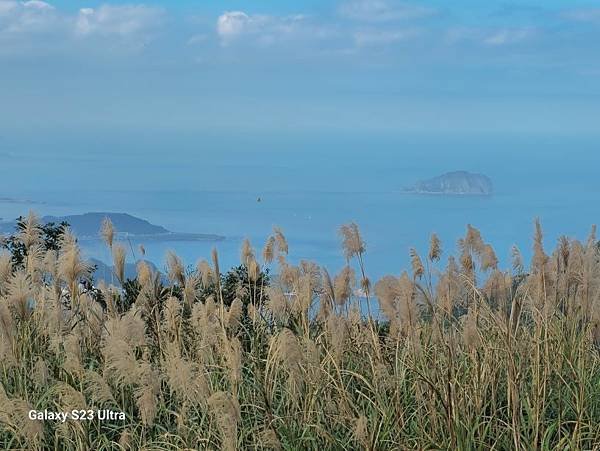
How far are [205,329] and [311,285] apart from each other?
0.93 metres

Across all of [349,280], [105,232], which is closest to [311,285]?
[349,280]

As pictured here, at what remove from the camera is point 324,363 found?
478 centimetres

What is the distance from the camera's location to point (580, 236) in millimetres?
5918

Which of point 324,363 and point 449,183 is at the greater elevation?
point 449,183

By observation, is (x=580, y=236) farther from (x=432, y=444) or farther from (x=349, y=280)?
(x=432, y=444)

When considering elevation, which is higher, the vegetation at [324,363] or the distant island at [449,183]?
the distant island at [449,183]

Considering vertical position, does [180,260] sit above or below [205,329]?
above

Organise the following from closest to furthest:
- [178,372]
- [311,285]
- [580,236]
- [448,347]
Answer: [178,372] < [448,347] < [311,285] < [580,236]

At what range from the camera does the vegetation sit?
13.2ft

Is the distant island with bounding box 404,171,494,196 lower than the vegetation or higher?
higher

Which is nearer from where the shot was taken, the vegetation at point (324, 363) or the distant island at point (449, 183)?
the vegetation at point (324, 363)

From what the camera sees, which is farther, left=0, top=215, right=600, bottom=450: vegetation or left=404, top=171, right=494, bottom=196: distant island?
left=404, top=171, right=494, bottom=196: distant island

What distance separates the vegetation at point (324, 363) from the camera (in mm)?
4023

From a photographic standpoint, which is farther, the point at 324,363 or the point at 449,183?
the point at 449,183
